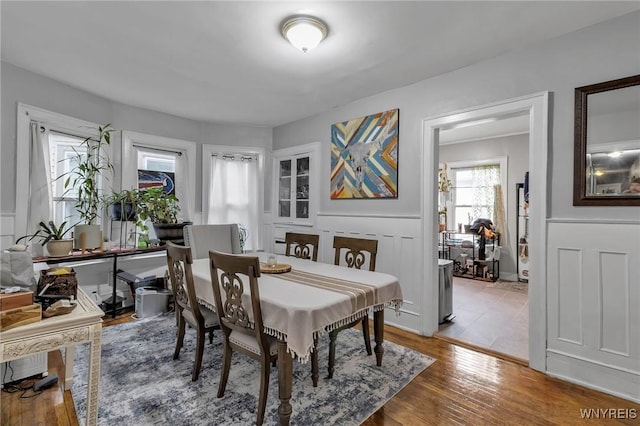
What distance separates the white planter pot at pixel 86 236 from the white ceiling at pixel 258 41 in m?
1.58

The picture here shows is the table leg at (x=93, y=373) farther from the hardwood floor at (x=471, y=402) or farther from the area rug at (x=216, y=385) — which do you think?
the hardwood floor at (x=471, y=402)

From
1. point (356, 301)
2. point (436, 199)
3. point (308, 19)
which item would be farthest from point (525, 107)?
point (356, 301)

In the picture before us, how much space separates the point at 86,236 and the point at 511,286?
6.15 m

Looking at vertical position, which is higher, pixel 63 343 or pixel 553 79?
pixel 553 79

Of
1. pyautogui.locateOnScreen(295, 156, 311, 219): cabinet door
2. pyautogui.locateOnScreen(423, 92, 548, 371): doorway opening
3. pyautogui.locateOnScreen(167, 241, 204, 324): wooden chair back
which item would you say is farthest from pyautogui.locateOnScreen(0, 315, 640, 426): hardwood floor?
pyautogui.locateOnScreen(295, 156, 311, 219): cabinet door

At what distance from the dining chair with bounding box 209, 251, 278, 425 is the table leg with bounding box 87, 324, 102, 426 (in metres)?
0.64

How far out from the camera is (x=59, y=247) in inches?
122

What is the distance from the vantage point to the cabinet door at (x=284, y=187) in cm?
488

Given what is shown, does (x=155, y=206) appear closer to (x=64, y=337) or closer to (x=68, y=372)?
(x=68, y=372)

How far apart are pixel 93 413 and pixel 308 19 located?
8.68 feet

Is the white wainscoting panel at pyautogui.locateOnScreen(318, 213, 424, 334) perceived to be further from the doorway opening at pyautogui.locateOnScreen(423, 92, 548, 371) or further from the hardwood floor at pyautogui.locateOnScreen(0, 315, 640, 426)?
the doorway opening at pyautogui.locateOnScreen(423, 92, 548, 371)

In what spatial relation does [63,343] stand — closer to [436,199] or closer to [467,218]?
[436,199]

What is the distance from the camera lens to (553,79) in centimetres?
242

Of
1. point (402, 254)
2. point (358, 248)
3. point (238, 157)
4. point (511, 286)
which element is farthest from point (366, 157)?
point (511, 286)
